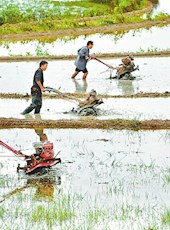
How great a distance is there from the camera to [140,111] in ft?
32.1

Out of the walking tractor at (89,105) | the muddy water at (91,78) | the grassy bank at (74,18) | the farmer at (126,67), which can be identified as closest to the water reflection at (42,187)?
the walking tractor at (89,105)

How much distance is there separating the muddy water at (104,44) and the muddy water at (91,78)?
1.33 m

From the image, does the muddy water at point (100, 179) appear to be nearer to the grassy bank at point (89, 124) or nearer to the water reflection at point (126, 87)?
the grassy bank at point (89, 124)

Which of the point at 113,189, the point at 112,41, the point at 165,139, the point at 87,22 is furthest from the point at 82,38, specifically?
the point at 113,189

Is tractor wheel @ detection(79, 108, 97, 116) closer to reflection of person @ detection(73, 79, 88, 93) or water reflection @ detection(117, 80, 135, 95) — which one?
water reflection @ detection(117, 80, 135, 95)

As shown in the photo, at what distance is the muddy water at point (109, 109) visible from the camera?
31.1 feet

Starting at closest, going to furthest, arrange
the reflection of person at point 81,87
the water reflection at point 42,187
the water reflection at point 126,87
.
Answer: the water reflection at point 42,187 < the water reflection at point 126,87 < the reflection of person at point 81,87

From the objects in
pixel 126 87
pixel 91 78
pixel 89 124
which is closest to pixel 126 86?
pixel 126 87

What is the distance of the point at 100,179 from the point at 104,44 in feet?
35.8

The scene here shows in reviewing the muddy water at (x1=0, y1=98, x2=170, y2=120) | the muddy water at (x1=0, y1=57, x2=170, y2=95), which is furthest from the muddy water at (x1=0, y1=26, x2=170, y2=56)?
the muddy water at (x1=0, y1=98, x2=170, y2=120)

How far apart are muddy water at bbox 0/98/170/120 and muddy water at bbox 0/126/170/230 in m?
0.79

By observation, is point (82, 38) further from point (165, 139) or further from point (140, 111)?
point (165, 139)

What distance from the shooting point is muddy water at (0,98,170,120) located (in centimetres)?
948

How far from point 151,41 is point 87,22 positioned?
3616 mm
